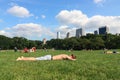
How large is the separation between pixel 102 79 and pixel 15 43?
172716 millimetres

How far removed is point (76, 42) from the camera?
15238 cm

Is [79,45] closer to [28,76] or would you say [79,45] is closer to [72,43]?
[72,43]

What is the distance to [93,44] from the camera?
144500 millimetres

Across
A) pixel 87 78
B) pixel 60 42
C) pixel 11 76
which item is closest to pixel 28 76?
pixel 11 76

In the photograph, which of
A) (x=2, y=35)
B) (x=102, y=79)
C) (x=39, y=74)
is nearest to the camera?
(x=102, y=79)

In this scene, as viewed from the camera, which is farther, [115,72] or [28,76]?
[115,72]

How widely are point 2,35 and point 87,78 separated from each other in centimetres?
18475

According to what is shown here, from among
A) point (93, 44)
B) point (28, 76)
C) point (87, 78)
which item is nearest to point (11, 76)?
point (28, 76)

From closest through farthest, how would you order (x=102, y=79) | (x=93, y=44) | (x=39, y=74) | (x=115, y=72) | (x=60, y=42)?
(x=102, y=79)
(x=39, y=74)
(x=115, y=72)
(x=93, y=44)
(x=60, y=42)

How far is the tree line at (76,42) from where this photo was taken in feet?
470

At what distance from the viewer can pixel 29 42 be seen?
600ft

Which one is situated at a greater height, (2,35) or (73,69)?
(2,35)

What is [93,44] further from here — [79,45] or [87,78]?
[87,78]

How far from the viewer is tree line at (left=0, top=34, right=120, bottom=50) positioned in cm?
14338
